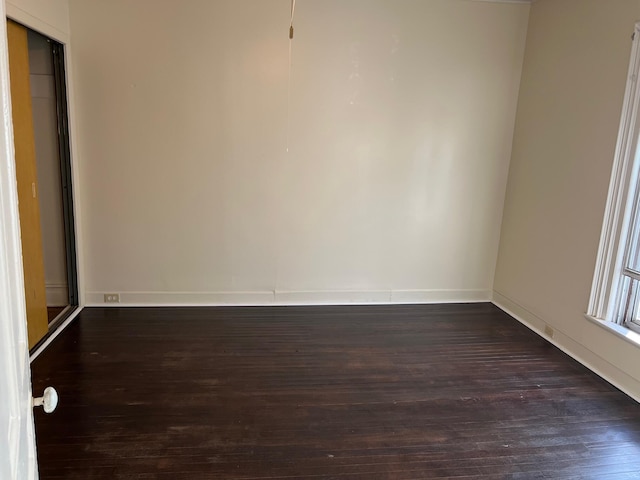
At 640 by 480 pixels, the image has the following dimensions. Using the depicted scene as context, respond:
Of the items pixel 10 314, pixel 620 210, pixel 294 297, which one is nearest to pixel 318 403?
pixel 294 297

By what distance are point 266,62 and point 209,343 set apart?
2426 mm

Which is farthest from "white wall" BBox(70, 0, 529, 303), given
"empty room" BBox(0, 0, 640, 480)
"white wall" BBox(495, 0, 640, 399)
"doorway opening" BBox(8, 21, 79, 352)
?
"white wall" BBox(495, 0, 640, 399)

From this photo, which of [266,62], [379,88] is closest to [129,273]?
[266,62]

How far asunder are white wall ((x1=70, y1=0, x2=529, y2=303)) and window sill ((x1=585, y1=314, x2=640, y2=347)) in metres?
1.47

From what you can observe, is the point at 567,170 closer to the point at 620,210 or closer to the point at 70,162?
the point at 620,210

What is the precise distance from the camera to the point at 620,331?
9.70ft

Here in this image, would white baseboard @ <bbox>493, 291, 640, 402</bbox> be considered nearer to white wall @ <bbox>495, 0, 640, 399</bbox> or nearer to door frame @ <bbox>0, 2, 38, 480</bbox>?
white wall @ <bbox>495, 0, 640, 399</bbox>

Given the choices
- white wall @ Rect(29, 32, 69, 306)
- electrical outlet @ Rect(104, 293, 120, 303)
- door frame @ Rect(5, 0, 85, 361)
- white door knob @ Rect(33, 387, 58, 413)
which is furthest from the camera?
electrical outlet @ Rect(104, 293, 120, 303)

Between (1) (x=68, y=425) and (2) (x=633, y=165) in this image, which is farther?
(2) (x=633, y=165)

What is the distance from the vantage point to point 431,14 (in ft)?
12.9

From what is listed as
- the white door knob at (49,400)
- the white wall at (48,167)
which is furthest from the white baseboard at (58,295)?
the white door knob at (49,400)

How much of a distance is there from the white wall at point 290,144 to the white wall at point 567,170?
0.28 m

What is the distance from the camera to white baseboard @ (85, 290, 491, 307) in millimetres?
4027

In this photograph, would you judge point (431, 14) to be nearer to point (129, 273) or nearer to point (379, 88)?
point (379, 88)
